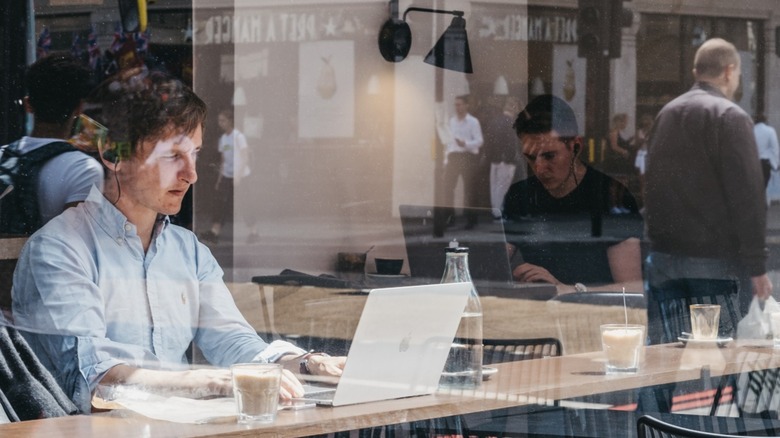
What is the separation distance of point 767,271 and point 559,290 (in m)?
1.29

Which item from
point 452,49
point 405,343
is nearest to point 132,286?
point 405,343

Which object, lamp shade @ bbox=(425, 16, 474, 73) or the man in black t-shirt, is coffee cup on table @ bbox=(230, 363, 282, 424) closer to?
the man in black t-shirt

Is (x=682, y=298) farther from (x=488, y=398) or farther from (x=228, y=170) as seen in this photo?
(x=488, y=398)

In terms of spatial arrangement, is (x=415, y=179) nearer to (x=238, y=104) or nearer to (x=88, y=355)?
(x=238, y=104)

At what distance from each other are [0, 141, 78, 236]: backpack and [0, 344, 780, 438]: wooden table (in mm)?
1457

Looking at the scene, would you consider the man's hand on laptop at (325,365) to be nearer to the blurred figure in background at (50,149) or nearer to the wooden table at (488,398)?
the wooden table at (488,398)

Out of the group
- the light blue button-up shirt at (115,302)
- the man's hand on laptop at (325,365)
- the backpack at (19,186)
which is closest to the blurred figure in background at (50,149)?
the backpack at (19,186)

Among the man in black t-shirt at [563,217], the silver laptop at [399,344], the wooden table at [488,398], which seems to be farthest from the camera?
the man in black t-shirt at [563,217]

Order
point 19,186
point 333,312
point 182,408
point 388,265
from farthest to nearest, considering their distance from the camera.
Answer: point 388,265
point 333,312
point 19,186
point 182,408

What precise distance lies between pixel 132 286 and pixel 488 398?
3.22 feet

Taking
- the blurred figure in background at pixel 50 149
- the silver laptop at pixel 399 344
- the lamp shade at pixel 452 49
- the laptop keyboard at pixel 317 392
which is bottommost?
the laptop keyboard at pixel 317 392

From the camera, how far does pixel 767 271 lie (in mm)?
5117

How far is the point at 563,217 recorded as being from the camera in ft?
16.0

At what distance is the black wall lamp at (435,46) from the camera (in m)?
4.88
